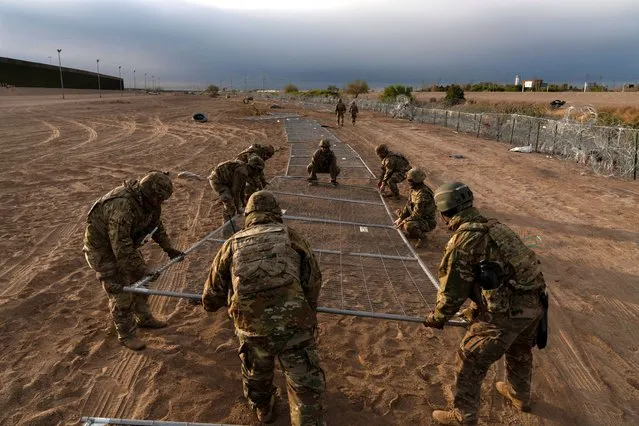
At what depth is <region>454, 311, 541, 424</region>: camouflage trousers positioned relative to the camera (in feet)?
9.37

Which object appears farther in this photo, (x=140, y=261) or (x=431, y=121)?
(x=431, y=121)

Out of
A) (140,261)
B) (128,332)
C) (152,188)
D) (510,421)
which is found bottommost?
(510,421)

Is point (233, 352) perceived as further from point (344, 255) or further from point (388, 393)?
point (344, 255)

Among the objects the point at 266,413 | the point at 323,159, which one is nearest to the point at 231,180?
the point at 323,159

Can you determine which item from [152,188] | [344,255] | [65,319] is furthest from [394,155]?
[65,319]

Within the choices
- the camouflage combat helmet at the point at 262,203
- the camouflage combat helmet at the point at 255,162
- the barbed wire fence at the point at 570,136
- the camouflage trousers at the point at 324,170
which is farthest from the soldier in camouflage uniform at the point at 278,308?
the barbed wire fence at the point at 570,136

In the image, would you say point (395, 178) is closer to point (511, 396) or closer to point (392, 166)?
point (392, 166)

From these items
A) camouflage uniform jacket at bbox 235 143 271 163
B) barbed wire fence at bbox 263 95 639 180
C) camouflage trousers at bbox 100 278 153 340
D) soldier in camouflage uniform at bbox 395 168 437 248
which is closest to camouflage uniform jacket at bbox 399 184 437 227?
soldier in camouflage uniform at bbox 395 168 437 248

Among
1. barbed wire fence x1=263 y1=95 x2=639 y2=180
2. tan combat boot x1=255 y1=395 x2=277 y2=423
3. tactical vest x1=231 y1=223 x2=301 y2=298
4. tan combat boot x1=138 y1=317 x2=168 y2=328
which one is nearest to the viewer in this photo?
tactical vest x1=231 y1=223 x2=301 y2=298

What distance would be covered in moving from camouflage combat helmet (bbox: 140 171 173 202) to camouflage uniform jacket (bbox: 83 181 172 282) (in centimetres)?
9

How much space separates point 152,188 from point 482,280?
115 inches

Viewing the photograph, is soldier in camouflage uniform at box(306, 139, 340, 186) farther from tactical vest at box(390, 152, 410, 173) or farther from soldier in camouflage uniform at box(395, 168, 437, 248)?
soldier in camouflage uniform at box(395, 168, 437, 248)

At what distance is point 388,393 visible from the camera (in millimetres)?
3490

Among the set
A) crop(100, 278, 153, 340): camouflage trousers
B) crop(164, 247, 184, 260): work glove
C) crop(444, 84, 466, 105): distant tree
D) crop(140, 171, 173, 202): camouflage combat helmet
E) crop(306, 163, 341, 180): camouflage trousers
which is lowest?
crop(100, 278, 153, 340): camouflage trousers
